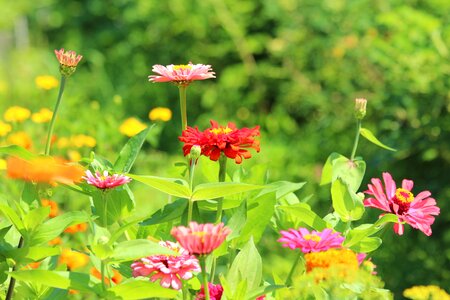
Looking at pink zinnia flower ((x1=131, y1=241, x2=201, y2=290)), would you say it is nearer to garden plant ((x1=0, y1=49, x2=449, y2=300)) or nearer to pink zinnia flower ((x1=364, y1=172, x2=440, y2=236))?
garden plant ((x1=0, y1=49, x2=449, y2=300))

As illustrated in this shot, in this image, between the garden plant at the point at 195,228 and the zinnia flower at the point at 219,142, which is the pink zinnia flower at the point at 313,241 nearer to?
the garden plant at the point at 195,228

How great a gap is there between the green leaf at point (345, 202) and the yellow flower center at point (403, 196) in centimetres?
7

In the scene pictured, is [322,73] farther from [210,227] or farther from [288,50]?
[210,227]

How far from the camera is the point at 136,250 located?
1140 millimetres

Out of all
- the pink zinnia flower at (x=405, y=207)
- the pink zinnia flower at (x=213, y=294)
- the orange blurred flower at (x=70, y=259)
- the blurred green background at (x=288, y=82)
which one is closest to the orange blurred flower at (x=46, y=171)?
the pink zinnia flower at (x=213, y=294)

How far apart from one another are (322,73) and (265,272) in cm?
128

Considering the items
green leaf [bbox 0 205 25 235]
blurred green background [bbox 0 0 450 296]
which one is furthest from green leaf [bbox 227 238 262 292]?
blurred green background [bbox 0 0 450 296]

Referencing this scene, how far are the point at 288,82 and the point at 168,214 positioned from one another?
3.06m

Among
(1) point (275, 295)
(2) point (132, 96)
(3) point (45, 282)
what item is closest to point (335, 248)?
(1) point (275, 295)

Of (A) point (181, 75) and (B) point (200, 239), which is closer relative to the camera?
(B) point (200, 239)

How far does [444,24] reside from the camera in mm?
3018

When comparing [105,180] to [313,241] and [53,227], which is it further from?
[313,241]

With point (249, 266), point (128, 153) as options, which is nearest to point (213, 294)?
point (249, 266)

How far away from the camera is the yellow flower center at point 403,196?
135 cm
